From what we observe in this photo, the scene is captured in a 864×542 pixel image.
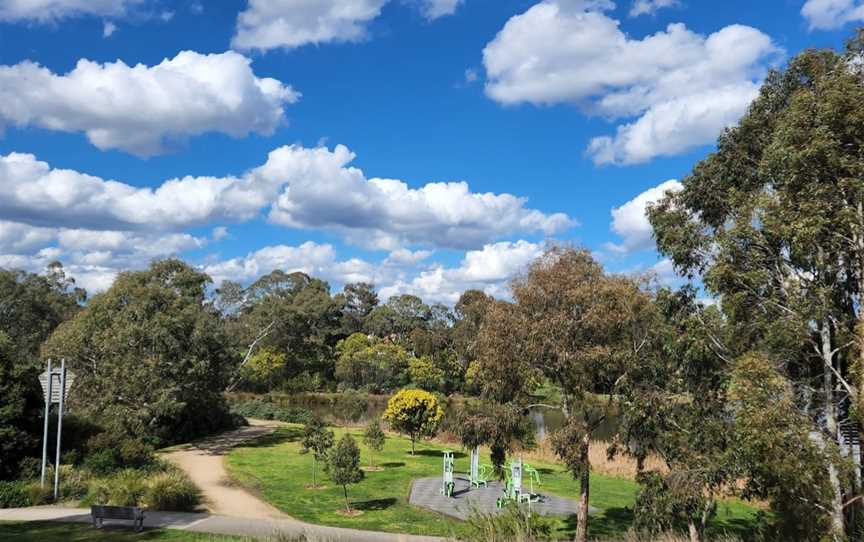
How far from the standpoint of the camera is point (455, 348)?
66.1 metres

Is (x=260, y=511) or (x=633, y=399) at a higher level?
(x=633, y=399)

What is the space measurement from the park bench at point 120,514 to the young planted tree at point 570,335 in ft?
26.5

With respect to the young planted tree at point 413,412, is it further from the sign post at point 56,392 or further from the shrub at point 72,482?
the sign post at point 56,392

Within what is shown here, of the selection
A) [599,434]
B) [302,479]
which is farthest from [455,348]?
[302,479]

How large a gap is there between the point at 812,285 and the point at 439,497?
39.5 ft

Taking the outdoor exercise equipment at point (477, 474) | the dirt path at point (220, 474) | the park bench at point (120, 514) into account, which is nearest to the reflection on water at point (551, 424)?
the outdoor exercise equipment at point (477, 474)

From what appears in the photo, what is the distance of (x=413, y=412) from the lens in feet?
88.4

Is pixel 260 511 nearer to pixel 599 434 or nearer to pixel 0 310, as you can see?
pixel 599 434

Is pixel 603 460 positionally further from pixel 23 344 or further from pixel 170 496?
pixel 23 344

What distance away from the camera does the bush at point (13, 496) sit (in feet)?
52.1

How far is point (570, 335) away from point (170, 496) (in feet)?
37.5

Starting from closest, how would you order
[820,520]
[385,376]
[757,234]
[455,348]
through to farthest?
[820,520] < [757,234] < [385,376] < [455,348]

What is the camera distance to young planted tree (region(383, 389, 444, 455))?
26688 millimetres

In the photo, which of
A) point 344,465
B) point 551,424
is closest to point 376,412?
point 551,424
